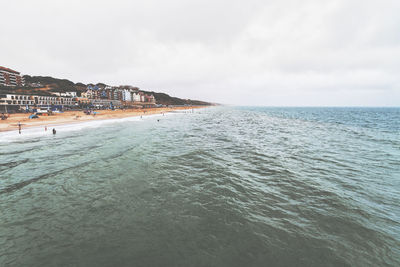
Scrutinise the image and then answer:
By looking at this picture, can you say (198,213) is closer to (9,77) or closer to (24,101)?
(24,101)

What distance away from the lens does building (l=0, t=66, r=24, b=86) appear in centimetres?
12556

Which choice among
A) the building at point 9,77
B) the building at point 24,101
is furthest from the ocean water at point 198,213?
the building at point 9,77

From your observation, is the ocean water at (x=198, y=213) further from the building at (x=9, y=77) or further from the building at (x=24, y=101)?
the building at (x=9, y=77)

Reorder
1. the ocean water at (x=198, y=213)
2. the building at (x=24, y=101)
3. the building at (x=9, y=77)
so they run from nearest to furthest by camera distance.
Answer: the ocean water at (x=198, y=213)
the building at (x=24, y=101)
the building at (x=9, y=77)

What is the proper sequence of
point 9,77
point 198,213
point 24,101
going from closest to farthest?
point 198,213 → point 24,101 → point 9,77

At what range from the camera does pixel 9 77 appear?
134 metres

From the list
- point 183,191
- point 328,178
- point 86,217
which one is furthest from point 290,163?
point 86,217

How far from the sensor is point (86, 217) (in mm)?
7617

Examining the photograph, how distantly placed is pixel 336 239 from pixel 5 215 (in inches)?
610

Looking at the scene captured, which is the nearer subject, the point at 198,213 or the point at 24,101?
the point at 198,213

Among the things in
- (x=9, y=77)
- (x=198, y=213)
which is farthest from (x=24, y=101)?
(x=198, y=213)

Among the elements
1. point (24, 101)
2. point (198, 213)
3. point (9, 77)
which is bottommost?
point (198, 213)

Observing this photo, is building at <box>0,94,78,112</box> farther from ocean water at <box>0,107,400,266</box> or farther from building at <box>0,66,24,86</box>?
ocean water at <box>0,107,400,266</box>

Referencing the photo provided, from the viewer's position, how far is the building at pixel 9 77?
126 m
